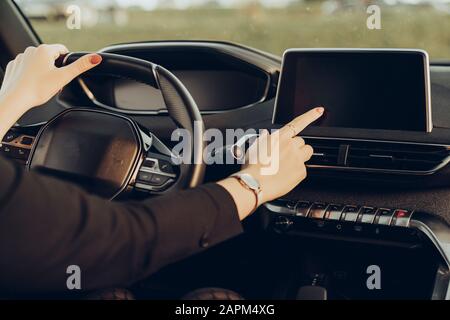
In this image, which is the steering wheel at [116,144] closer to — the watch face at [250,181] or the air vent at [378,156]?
the watch face at [250,181]

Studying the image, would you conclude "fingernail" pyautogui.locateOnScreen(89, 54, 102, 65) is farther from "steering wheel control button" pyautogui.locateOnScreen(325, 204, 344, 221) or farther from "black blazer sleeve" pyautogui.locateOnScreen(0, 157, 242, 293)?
"steering wheel control button" pyautogui.locateOnScreen(325, 204, 344, 221)

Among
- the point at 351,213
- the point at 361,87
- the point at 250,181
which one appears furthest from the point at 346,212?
the point at 250,181

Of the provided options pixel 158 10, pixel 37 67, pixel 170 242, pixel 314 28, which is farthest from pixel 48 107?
pixel 158 10

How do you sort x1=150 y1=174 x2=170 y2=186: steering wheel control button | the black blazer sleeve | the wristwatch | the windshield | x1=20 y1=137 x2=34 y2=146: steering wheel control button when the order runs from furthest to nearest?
the windshield, x1=20 y1=137 x2=34 y2=146: steering wheel control button, x1=150 y1=174 x2=170 y2=186: steering wheel control button, the wristwatch, the black blazer sleeve

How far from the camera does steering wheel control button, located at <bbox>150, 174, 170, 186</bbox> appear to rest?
6.09ft

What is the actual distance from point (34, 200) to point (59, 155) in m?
0.78

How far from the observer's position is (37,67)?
5.59 feet

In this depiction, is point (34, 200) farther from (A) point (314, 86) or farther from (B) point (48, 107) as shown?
(B) point (48, 107)

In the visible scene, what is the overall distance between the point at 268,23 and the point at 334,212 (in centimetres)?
1682

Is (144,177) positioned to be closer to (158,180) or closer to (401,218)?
(158,180)

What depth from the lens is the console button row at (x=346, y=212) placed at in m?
2.34

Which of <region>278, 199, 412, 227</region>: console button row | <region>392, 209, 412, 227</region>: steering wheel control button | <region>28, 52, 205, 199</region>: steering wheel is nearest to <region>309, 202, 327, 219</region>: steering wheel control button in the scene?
<region>278, 199, 412, 227</region>: console button row

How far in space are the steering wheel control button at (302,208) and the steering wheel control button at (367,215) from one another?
7.3 inches

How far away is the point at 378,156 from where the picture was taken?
2.34 metres
